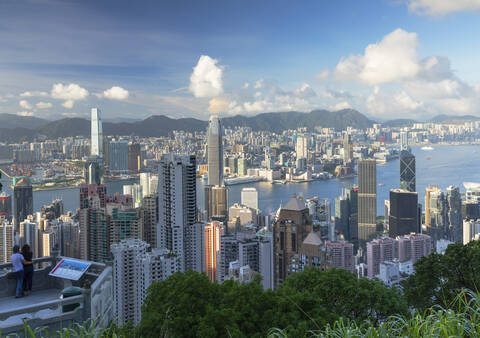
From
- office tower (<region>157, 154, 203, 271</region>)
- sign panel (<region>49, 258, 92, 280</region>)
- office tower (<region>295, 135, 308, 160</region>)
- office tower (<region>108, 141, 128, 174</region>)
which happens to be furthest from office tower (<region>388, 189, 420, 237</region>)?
sign panel (<region>49, 258, 92, 280</region>)

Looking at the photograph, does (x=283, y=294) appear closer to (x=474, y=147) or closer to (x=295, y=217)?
(x=295, y=217)

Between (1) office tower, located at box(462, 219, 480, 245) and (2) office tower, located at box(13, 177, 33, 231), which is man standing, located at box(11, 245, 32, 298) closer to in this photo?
(2) office tower, located at box(13, 177, 33, 231)

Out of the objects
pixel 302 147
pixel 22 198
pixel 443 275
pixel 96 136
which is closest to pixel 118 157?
pixel 96 136

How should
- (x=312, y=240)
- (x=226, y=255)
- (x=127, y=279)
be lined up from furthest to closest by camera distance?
(x=226, y=255)
(x=127, y=279)
(x=312, y=240)

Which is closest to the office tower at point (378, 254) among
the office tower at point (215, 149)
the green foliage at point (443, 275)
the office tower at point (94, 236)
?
the office tower at point (94, 236)

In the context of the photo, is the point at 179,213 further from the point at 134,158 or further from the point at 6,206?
the point at 134,158

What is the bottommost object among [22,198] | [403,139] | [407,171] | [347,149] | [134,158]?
[22,198]

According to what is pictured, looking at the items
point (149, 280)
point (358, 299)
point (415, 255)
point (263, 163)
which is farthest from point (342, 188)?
point (358, 299)
